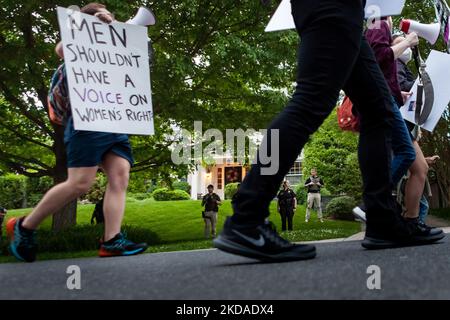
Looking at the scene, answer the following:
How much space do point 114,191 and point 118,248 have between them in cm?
40

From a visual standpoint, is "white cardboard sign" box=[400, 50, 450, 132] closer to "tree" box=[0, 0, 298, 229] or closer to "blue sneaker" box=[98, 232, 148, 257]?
"blue sneaker" box=[98, 232, 148, 257]

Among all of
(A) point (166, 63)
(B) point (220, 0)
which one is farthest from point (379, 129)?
(B) point (220, 0)

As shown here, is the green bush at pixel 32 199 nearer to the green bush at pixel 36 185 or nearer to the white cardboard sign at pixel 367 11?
the green bush at pixel 36 185

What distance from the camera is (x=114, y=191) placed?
3.57m

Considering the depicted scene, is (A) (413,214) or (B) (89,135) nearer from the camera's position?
(B) (89,135)

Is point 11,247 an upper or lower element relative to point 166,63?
lower

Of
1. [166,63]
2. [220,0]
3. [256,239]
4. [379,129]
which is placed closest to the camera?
[256,239]

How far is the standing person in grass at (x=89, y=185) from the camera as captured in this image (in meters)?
3.15

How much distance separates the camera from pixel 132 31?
12.0 ft

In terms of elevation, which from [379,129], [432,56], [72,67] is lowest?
[379,129]

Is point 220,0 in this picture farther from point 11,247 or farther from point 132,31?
point 11,247

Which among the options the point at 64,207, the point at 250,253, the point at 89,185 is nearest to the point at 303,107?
the point at 250,253

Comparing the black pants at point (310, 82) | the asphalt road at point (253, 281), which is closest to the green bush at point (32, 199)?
the asphalt road at point (253, 281)
